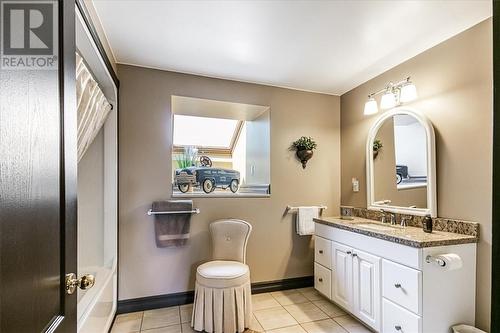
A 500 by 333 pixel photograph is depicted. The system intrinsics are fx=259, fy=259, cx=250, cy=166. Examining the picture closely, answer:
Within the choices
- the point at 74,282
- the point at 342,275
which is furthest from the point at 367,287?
the point at 74,282

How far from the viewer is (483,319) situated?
1760mm

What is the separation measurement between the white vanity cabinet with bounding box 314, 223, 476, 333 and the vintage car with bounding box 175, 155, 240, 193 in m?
1.31

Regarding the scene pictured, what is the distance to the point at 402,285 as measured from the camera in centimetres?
181

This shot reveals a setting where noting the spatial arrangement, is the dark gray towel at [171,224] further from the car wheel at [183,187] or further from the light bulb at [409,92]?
the light bulb at [409,92]

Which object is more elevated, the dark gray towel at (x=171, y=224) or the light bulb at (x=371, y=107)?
the light bulb at (x=371, y=107)

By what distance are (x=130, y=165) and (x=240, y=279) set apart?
1.46 m

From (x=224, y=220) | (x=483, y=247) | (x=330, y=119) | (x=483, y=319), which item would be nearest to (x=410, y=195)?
(x=483, y=247)

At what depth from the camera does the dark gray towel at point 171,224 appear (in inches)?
95.7

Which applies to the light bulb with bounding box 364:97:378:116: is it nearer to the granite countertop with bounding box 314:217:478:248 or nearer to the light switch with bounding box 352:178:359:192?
the light switch with bounding box 352:178:359:192

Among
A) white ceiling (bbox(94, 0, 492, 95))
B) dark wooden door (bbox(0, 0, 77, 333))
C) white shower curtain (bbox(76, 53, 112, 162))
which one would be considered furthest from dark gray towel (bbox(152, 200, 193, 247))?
dark wooden door (bbox(0, 0, 77, 333))

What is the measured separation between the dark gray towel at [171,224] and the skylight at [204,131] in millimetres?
944

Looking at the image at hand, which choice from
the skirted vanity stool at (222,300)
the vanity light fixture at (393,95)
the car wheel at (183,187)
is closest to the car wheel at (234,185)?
the car wheel at (183,187)

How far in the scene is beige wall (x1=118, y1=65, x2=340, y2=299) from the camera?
97.2 inches

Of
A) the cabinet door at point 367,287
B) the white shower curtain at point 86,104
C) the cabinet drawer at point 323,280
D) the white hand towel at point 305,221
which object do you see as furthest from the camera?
the white hand towel at point 305,221
